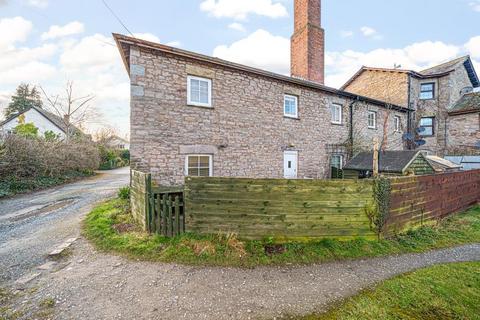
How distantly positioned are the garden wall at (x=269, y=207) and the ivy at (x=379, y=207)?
628mm

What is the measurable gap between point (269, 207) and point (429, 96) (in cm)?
2365

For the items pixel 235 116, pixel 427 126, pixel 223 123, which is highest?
pixel 427 126

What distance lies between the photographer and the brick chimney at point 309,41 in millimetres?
14234

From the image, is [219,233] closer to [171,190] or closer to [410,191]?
[171,190]

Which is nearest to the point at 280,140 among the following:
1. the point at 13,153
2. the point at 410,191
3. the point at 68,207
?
the point at 410,191

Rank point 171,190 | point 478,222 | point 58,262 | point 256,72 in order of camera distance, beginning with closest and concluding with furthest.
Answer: point 58,262 < point 171,190 < point 478,222 < point 256,72

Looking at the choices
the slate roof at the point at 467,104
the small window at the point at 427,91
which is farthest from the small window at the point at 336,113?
the slate roof at the point at 467,104

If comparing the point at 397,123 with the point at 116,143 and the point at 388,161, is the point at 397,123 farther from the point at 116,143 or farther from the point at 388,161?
the point at 116,143

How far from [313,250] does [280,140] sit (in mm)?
6715

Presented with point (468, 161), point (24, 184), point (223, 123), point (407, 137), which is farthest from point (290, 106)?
point (468, 161)

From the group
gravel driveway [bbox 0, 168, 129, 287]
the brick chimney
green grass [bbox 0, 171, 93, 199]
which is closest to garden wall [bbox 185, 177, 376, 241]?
gravel driveway [bbox 0, 168, 129, 287]

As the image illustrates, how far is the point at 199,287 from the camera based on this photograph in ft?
12.1

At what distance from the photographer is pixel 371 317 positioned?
3.00 m

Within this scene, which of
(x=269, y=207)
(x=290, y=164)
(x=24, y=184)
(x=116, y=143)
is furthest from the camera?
(x=116, y=143)
